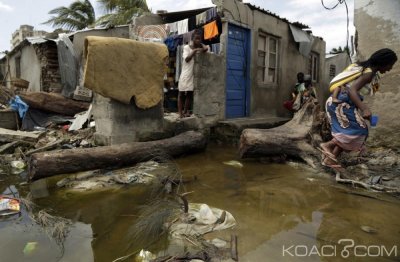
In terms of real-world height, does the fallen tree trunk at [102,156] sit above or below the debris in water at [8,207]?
above

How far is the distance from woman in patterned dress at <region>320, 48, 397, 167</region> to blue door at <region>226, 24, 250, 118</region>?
412 cm

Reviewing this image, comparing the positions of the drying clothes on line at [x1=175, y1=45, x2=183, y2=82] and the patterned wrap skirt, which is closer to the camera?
the patterned wrap skirt

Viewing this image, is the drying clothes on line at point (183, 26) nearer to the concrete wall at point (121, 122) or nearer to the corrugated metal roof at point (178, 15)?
the corrugated metal roof at point (178, 15)

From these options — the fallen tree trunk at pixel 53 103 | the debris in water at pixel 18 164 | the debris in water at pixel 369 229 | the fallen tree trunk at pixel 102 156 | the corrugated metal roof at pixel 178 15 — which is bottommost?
the debris in water at pixel 369 229

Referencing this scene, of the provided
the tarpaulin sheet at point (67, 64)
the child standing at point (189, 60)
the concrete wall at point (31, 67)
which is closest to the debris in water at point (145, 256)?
the child standing at point (189, 60)

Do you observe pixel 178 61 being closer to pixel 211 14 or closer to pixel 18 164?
pixel 211 14

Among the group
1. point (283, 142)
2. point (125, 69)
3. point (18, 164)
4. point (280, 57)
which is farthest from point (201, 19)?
point (18, 164)

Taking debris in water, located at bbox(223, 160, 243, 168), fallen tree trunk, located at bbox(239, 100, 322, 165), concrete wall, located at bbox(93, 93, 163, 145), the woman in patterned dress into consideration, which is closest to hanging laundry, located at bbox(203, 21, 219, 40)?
concrete wall, located at bbox(93, 93, 163, 145)

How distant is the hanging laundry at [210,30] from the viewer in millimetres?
7293

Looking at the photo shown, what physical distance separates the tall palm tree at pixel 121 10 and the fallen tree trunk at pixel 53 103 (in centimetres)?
680

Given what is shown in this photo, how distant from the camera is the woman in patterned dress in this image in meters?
3.76

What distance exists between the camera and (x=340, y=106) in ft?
13.1

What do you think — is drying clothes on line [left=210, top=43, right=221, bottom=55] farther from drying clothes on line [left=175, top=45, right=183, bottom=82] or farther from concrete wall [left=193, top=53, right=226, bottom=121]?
drying clothes on line [left=175, top=45, right=183, bottom=82]

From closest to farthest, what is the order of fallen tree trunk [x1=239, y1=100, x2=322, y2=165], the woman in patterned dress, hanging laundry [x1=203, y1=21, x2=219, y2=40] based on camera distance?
the woman in patterned dress
fallen tree trunk [x1=239, y1=100, x2=322, y2=165]
hanging laundry [x1=203, y1=21, x2=219, y2=40]
